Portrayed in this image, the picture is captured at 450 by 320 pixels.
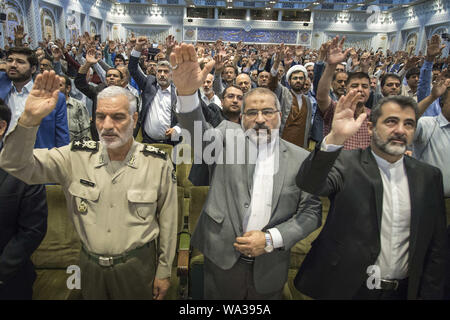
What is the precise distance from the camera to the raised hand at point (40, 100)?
3.71 feet

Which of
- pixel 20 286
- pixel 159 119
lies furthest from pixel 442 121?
pixel 20 286

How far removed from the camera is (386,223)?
1.39 m

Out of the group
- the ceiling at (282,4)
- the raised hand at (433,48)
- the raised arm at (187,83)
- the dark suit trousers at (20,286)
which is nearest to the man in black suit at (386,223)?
the raised arm at (187,83)

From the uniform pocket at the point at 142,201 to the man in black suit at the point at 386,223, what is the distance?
732 millimetres

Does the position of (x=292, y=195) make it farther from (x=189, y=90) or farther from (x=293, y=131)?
(x=293, y=131)

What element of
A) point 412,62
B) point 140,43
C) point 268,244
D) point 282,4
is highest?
point 282,4

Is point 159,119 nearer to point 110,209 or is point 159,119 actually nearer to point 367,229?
point 110,209

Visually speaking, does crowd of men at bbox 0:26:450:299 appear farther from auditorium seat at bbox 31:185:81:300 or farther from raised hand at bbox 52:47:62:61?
raised hand at bbox 52:47:62:61

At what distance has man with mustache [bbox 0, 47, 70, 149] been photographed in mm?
2600

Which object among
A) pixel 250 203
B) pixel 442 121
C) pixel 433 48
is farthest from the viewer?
pixel 433 48

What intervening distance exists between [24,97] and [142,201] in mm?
2196

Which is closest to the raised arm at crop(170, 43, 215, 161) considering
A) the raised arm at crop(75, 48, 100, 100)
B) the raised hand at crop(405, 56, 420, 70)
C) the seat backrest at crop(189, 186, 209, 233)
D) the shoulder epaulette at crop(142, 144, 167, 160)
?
the shoulder epaulette at crop(142, 144, 167, 160)
